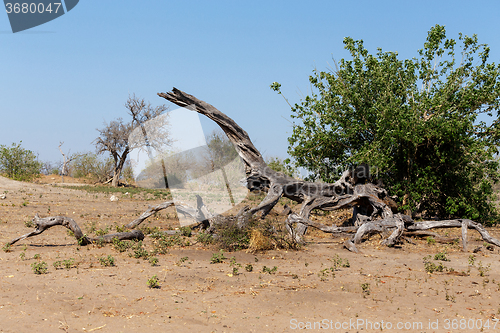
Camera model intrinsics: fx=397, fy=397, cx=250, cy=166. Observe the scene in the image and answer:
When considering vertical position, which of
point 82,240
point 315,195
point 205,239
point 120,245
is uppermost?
point 315,195

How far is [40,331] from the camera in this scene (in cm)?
427

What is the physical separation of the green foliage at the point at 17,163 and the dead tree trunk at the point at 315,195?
101ft

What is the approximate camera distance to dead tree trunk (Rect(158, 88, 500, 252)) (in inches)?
395

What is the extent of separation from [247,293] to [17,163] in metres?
36.6

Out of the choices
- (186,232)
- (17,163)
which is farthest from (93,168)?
(186,232)

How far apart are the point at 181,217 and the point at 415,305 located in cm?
936

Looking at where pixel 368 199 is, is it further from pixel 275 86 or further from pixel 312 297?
pixel 312 297

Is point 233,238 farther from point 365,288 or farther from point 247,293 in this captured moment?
point 365,288

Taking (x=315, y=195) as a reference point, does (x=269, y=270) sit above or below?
below

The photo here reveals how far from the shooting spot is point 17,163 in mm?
35875

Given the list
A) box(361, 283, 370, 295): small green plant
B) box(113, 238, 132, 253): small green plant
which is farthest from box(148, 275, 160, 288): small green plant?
box(361, 283, 370, 295): small green plant

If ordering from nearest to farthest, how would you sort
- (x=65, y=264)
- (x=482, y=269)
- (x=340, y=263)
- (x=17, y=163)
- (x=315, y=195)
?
(x=65, y=264)
(x=482, y=269)
(x=340, y=263)
(x=315, y=195)
(x=17, y=163)

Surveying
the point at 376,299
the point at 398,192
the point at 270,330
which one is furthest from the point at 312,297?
the point at 398,192

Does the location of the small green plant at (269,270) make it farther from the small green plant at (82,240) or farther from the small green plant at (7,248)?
the small green plant at (7,248)
